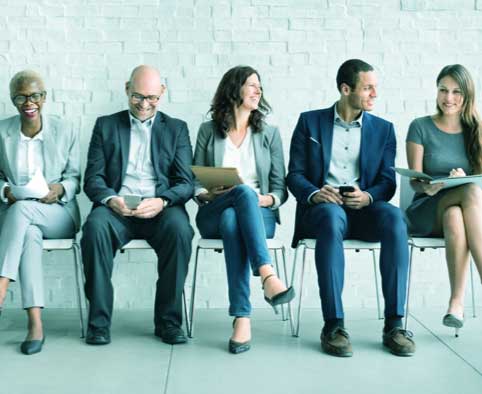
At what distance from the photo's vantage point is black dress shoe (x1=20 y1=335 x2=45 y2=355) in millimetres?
3144

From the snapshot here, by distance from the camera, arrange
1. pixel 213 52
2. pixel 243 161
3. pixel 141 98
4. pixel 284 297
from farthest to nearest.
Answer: pixel 213 52, pixel 243 161, pixel 141 98, pixel 284 297

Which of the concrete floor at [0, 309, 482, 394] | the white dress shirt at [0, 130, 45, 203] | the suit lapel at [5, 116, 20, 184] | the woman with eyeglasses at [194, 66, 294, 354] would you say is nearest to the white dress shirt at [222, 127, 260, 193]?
the woman with eyeglasses at [194, 66, 294, 354]

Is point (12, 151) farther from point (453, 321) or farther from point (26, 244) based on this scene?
point (453, 321)

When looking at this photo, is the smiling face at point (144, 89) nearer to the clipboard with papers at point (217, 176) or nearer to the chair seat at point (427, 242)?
the clipboard with papers at point (217, 176)

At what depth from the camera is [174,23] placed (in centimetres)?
412

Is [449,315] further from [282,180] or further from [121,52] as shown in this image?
[121,52]

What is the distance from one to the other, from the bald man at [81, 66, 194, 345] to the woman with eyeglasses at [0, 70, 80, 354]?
0.16 meters

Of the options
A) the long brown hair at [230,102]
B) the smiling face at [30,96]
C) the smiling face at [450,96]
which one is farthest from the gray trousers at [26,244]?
the smiling face at [450,96]

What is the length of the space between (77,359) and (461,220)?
72.2 inches

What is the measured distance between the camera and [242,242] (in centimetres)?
327

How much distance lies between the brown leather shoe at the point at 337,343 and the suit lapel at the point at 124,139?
130 cm

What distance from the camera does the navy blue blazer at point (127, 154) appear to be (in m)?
3.67

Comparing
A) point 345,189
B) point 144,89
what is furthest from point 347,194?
point 144,89

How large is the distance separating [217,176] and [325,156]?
1.99ft
